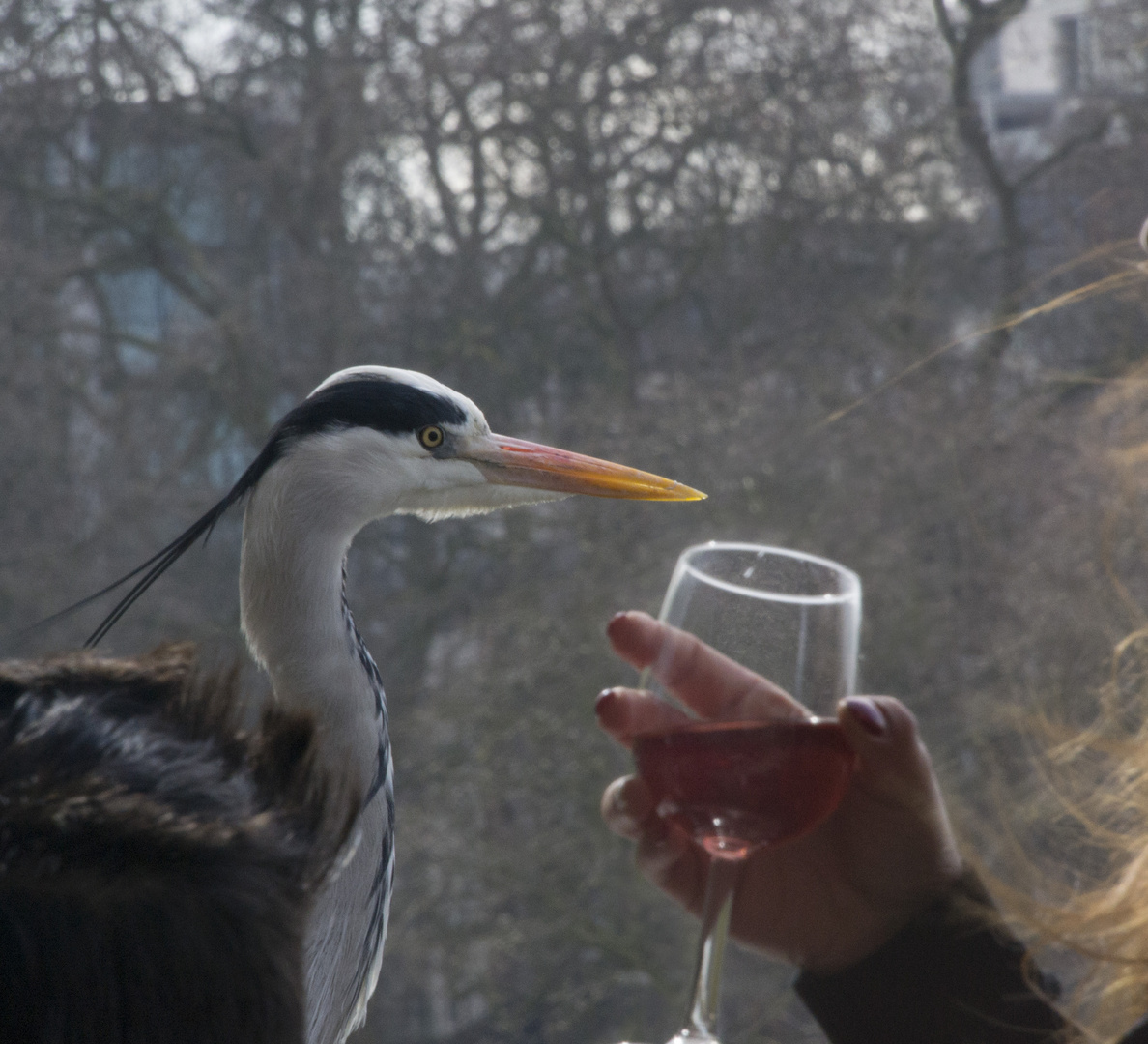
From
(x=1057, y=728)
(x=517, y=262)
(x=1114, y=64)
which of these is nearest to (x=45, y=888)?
(x=1057, y=728)

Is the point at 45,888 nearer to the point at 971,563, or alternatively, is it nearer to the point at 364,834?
the point at 364,834

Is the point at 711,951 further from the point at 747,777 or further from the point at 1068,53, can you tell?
the point at 1068,53

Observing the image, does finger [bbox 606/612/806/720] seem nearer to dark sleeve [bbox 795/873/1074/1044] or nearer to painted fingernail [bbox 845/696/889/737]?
painted fingernail [bbox 845/696/889/737]

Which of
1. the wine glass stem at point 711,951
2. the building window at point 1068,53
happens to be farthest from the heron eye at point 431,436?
the building window at point 1068,53

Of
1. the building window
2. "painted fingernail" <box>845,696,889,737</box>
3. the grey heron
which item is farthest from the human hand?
the building window

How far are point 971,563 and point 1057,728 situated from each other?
147 cm

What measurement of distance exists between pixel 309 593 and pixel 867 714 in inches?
12.2

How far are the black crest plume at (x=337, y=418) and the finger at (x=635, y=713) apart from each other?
24cm

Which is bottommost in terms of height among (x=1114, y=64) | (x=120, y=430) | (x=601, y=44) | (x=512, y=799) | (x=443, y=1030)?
(x=443, y=1030)

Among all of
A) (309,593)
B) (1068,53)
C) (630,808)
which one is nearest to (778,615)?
(630,808)

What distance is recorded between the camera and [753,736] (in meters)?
0.52

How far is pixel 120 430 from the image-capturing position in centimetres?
254

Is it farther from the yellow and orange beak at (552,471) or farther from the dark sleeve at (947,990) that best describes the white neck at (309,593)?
the dark sleeve at (947,990)

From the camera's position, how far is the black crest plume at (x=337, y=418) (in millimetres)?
694
